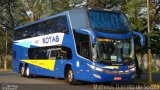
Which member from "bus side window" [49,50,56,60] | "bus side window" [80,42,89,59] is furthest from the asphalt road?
"bus side window" [80,42,89,59]

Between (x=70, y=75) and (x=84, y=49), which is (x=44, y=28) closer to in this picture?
(x=70, y=75)

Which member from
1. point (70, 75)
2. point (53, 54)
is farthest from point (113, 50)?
point (53, 54)

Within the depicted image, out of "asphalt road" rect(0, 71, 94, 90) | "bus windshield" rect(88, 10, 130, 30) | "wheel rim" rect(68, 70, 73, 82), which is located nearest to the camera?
"asphalt road" rect(0, 71, 94, 90)

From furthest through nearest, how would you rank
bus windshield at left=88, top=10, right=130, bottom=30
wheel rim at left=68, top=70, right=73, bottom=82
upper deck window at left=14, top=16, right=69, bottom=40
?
upper deck window at left=14, top=16, right=69, bottom=40, wheel rim at left=68, top=70, right=73, bottom=82, bus windshield at left=88, top=10, right=130, bottom=30

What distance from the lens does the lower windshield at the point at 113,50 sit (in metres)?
19.6

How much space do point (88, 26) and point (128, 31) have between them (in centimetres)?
219

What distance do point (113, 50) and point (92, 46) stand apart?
1116 mm

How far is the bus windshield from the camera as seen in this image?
2028cm

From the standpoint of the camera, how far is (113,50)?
19.9m

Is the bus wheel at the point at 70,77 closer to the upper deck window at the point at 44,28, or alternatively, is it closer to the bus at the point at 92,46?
the bus at the point at 92,46

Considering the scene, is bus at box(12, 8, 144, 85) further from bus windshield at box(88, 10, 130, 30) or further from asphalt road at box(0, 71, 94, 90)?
asphalt road at box(0, 71, 94, 90)

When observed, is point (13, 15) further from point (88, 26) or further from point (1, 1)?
point (88, 26)

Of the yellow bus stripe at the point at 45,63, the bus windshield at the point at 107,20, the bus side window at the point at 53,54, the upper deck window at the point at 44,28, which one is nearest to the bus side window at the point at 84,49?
the bus windshield at the point at 107,20

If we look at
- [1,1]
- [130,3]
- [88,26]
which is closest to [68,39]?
[88,26]
